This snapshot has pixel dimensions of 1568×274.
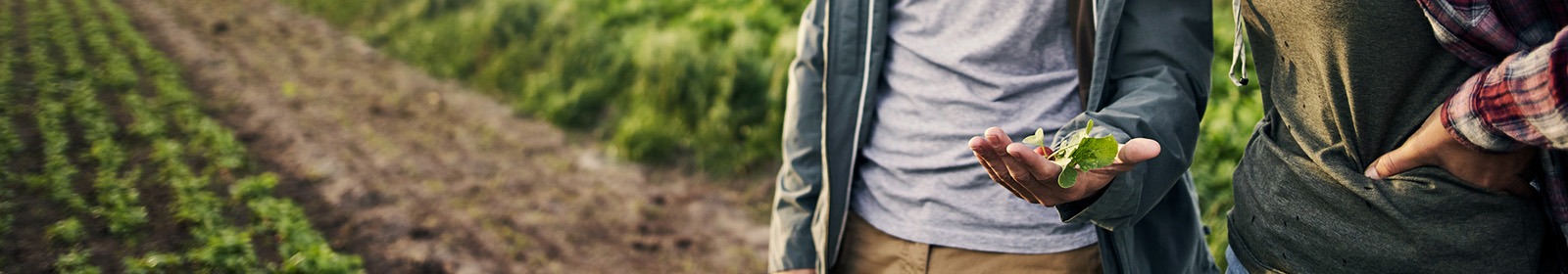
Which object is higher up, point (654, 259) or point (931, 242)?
point (931, 242)

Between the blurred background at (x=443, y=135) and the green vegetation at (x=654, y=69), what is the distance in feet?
0.05

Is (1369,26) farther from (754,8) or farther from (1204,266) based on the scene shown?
(754,8)

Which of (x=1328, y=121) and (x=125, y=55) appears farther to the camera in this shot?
(x=125, y=55)

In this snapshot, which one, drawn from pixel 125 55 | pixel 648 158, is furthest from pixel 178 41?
pixel 648 158

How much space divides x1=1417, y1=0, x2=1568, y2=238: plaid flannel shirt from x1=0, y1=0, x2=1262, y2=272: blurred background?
2.22 metres

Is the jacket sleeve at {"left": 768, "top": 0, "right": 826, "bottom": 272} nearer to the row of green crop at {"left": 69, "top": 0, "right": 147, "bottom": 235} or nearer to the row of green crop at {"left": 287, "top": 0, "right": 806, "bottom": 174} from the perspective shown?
the row of green crop at {"left": 69, "top": 0, "right": 147, "bottom": 235}

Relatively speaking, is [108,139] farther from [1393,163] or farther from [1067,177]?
[1393,163]

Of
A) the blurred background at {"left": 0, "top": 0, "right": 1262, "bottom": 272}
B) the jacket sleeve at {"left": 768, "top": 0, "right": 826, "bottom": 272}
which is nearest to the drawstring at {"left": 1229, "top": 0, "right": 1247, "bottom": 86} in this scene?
the jacket sleeve at {"left": 768, "top": 0, "right": 826, "bottom": 272}

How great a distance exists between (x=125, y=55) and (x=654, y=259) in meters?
4.02

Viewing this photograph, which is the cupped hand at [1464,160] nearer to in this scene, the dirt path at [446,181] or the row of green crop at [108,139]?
the dirt path at [446,181]

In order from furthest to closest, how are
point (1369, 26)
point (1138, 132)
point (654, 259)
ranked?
point (654, 259), point (1138, 132), point (1369, 26)

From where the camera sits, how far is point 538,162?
18.5 ft

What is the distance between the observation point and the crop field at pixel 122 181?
343 centimetres

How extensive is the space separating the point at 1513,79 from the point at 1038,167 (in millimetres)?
517
